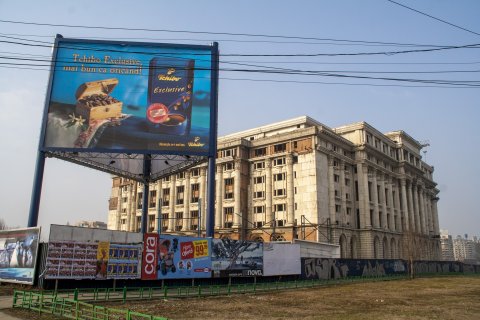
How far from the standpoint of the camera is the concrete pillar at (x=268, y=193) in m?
78.5

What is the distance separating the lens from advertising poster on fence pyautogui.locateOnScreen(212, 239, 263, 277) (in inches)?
1464

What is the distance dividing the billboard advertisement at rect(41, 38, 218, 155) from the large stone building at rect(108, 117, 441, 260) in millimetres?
34873

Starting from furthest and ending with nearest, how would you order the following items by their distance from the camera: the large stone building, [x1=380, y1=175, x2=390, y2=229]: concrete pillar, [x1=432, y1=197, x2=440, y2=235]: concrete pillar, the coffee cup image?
[x1=432, y1=197, x2=440, y2=235]: concrete pillar → [x1=380, y1=175, x2=390, y2=229]: concrete pillar → the large stone building → the coffee cup image

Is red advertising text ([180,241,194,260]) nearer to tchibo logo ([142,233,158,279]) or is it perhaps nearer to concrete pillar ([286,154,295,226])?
tchibo logo ([142,233,158,279])

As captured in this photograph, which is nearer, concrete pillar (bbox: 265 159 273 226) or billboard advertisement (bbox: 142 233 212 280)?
billboard advertisement (bbox: 142 233 212 280)

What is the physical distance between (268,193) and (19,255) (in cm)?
5484

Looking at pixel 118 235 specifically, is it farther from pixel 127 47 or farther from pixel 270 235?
pixel 270 235

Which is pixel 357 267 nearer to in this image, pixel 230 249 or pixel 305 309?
pixel 230 249

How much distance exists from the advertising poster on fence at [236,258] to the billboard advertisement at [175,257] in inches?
40.2

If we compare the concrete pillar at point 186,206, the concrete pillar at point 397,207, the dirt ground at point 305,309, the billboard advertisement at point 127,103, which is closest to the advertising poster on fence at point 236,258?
the billboard advertisement at point 127,103

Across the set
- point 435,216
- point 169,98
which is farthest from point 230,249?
point 435,216

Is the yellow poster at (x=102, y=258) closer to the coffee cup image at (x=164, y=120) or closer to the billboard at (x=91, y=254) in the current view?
the billboard at (x=91, y=254)

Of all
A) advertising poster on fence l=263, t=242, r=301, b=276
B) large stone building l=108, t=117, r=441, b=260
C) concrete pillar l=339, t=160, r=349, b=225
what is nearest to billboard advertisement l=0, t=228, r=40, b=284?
advertising poster on fence l=263, t=242, r=301, b=276

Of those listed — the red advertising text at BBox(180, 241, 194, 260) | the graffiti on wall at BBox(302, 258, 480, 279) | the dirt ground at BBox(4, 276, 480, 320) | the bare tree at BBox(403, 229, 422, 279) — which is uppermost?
the bare tree at BBox(403, 229, 422, 279)
